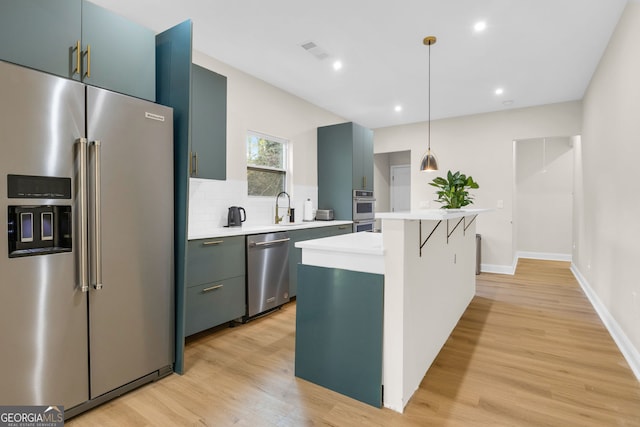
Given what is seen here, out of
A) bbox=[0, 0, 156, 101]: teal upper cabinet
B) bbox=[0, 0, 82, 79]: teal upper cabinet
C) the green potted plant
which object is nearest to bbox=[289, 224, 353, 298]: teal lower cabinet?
the green potted plant

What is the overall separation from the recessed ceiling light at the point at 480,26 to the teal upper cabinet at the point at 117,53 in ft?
8.92

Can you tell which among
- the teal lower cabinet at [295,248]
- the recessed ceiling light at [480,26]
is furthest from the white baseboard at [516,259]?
the recessed ceiling light at [480,26]

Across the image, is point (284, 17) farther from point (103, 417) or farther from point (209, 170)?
point (103, 417)

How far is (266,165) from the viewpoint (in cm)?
442

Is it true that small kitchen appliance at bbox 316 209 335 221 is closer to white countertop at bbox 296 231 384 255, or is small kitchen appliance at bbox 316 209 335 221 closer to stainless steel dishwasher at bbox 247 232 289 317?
stainless steel dishwasher at bbox 247 232 289 317

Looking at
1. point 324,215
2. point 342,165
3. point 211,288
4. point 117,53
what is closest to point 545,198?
point 342,165

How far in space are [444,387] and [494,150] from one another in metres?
4.77

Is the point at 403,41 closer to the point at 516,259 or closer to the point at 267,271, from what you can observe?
the point at 267,271

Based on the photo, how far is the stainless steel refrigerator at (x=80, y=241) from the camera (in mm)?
1558

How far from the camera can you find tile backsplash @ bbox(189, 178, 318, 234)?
3385mm

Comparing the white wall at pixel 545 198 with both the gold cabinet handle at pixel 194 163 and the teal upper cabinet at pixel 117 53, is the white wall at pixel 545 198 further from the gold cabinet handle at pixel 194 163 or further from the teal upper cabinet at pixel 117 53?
the teal upper cabinet at pixel 117 53

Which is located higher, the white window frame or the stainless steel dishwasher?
the white window frame

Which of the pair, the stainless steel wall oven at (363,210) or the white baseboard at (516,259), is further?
the white baseboard at (516,259)

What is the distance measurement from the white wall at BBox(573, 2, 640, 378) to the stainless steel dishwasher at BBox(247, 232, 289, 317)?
3003 mm
